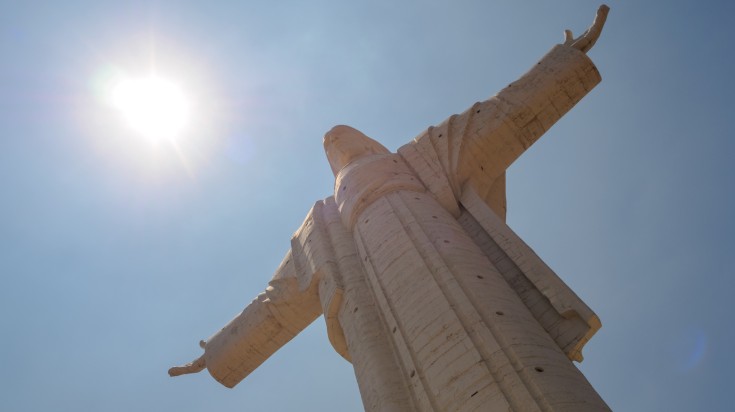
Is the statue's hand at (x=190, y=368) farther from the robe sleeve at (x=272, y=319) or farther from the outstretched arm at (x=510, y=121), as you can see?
the outstretched arm at (x=510, y=121)

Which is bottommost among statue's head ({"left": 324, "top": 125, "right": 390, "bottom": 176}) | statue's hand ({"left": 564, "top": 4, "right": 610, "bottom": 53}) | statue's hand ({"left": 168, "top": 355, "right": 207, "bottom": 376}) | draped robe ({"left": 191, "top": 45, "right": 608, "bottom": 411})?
draped robe ({"left": 191, "top": 45, "right": 608, "bottom": 411})

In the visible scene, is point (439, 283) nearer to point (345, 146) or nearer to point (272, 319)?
point (272, 319)

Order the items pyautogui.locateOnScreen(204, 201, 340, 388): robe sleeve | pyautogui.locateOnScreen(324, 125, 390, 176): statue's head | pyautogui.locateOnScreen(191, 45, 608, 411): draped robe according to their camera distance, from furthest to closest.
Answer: pyautogui.locateOnScreen(324, 125, 390, 176): statue's head
pyautogui.locateOnScreen(204, 201, 340, 388): robe sleeve
pyautogui.locateOnScreen(191, 45, 608, 411): draped robe

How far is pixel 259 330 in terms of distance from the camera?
46.5 feet

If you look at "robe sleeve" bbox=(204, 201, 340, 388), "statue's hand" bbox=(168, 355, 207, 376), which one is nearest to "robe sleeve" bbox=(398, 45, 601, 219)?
"robe sleeve" bbox=(204, 201, 340, 388)

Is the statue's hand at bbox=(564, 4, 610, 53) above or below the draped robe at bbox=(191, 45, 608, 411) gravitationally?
above

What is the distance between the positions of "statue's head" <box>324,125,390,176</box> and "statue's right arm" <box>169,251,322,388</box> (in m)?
2.75

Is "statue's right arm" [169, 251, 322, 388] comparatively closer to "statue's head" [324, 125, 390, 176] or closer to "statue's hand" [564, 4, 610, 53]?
"statue's head" [324, 125, 390, 176]

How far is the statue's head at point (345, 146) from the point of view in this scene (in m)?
14.5

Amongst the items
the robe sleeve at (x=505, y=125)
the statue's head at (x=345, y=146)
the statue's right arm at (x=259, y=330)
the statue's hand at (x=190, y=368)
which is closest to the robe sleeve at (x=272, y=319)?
the statue's right arm at (x=259, y=330)

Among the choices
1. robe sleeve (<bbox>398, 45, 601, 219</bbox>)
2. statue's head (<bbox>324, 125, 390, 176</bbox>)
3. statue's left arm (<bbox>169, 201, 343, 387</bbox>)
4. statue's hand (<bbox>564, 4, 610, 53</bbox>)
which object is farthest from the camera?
statue's head (<bbox>324, 125, 390, 176</bbox>)

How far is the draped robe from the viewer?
7320 mm

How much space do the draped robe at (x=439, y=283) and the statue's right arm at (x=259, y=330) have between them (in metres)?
0.04

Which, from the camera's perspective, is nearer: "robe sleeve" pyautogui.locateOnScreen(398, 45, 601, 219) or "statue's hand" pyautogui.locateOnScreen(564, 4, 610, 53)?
"robe sleeve" pyautogui.locateOnScreen(398, 45, 601, 219)
